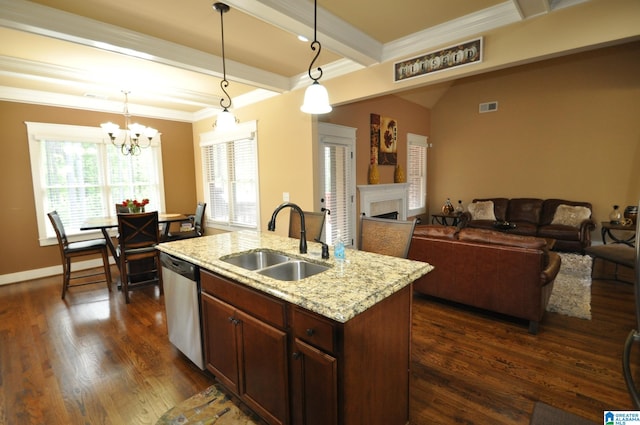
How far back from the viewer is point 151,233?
3.93m

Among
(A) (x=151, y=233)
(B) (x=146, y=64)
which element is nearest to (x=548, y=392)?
(A) (x=151, y=233)

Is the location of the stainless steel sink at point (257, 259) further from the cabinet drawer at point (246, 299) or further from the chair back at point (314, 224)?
the chair back at point (314, 224)

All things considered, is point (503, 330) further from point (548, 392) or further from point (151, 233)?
point (151, 233)

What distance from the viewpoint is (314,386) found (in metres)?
1.39

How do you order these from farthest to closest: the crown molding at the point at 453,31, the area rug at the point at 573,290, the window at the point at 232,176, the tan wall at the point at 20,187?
the window at the point at 232,176
the tan wall at the point at 20,187
the area rug at the point at 573,290
the crown molding at the point at 453,31

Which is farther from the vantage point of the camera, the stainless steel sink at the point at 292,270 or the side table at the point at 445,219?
the side table at the point at 445,219

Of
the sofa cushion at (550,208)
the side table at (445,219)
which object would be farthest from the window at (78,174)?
the sofa cushion at (550,208)

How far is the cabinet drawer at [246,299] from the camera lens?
61.0 inches

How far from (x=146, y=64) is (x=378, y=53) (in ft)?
8.47

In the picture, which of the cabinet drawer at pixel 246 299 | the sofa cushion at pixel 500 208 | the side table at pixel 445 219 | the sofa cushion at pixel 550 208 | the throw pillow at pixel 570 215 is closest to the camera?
the cabinet drawer at pixel 246 299

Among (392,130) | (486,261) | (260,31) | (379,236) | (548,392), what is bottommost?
(548,392)

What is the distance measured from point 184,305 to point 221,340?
0.52 meters

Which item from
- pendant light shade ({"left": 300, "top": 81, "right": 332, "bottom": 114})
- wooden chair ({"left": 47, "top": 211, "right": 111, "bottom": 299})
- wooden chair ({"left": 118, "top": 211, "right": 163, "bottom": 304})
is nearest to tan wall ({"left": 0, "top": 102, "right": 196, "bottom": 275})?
wooden chair ({"left": 47, "top": 211, "right": 111, "bottom": 299})

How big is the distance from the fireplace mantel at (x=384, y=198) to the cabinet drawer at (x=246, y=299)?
3571 mm
